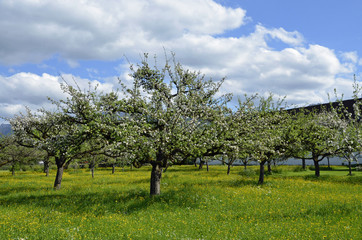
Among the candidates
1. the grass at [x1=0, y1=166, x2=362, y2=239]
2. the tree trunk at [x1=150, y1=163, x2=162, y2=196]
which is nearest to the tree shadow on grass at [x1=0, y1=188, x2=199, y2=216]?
the grass at [x1=0, y1=166, x2=362, y2=239]

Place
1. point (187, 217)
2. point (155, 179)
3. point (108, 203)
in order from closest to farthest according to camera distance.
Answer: point (187, 217) → point (108, 203) → point (155, 179)

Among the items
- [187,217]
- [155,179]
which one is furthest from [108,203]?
[187,217]

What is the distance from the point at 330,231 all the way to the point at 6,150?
35712 millimetres

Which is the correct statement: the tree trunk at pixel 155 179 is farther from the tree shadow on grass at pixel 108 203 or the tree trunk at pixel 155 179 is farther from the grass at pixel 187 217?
the grass at pixel 187 217

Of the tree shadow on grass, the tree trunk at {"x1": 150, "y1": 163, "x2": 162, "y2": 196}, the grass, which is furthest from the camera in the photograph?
the tree trunk at {"x1": 150, "y1": 163, "x2": 162, "y2": 196}

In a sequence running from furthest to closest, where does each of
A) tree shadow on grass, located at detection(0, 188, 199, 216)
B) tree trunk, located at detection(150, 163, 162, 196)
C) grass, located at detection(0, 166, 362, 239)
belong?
tree trunk, located at detection(150, 163, 162, 196) → tree shadow on grass, located at detection(0, 188, 199, 216) → grass, located at detection(0, 166, 362, 239)

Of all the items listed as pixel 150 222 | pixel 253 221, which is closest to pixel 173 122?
pixel 150 222

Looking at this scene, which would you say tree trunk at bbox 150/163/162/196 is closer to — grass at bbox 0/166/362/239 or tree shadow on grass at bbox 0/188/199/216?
tree shadow on grass at bbox 0/188/199/216

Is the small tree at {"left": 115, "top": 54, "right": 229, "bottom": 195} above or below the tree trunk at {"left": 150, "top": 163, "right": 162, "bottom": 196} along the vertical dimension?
above

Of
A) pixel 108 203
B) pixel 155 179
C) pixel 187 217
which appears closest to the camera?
pixel 187 217

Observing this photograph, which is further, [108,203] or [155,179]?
[155,179]

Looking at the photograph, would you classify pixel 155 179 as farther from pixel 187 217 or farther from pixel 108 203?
pixel 187 217

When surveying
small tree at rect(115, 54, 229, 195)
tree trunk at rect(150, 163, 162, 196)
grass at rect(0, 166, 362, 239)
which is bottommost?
grass at rect(0, 166, 362, 239)

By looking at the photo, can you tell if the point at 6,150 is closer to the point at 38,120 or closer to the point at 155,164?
the point at 38,120
